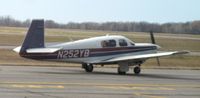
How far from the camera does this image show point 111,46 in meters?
29.4

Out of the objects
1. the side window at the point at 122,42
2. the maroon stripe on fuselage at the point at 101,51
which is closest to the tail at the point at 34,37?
the maroon stripe on fuselage at the point at 101,51

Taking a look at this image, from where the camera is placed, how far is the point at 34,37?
2742 centimetres

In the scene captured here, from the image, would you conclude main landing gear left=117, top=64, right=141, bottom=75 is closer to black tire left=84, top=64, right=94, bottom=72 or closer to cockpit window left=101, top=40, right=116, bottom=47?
cockpit window left=101, top=40, right=116, bottom=47

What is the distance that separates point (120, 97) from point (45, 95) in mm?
2210

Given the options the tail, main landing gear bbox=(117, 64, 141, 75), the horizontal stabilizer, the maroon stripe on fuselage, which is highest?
the tail

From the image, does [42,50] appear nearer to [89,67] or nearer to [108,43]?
[89,67]

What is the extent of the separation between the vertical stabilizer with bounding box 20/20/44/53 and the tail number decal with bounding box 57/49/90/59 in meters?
1.04

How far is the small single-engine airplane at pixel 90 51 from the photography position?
89.0 feet

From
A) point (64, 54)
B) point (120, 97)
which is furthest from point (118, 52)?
point (120, 97)

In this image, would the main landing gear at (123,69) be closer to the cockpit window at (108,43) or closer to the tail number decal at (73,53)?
the cockpit window at (108,43)

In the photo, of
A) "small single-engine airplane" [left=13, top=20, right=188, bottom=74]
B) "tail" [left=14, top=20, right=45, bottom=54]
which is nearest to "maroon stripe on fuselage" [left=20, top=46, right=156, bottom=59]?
"small single-engine airplane" [left=13, top=20, right=188, bottom=74]

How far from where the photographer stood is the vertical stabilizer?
27.2 meters

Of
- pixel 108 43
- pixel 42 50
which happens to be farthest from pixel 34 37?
pixel 108 43

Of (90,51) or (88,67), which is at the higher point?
(90,51)
